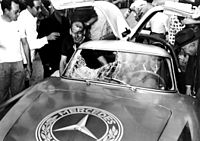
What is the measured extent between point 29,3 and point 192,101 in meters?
3.71

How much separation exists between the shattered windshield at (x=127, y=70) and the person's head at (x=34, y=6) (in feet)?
7.69

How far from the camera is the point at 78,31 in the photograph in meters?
5.01

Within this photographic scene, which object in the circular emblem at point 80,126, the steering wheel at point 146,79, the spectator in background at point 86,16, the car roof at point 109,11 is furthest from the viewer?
the spectator in background at point 86,16

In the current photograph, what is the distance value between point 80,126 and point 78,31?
2.41m

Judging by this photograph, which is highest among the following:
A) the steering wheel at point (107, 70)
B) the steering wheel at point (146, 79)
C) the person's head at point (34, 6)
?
the person's head at point (34, 6)

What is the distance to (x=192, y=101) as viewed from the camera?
3500 mm

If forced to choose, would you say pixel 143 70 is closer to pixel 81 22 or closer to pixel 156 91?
pixel 156 91

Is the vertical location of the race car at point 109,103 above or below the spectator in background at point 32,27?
below

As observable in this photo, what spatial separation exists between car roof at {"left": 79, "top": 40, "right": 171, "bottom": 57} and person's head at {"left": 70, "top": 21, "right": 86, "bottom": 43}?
3.17ft

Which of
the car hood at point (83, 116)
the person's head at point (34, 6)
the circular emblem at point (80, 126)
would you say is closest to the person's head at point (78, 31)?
the person's head at point (34, 6)

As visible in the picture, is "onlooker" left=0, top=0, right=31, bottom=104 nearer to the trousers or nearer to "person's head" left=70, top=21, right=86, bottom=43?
the trousers

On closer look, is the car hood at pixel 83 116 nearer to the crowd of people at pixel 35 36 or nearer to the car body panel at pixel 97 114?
the car body panel at pixel 97 114

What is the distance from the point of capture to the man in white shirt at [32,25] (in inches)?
219

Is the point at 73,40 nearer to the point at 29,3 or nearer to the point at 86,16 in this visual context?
the point at 86,16
